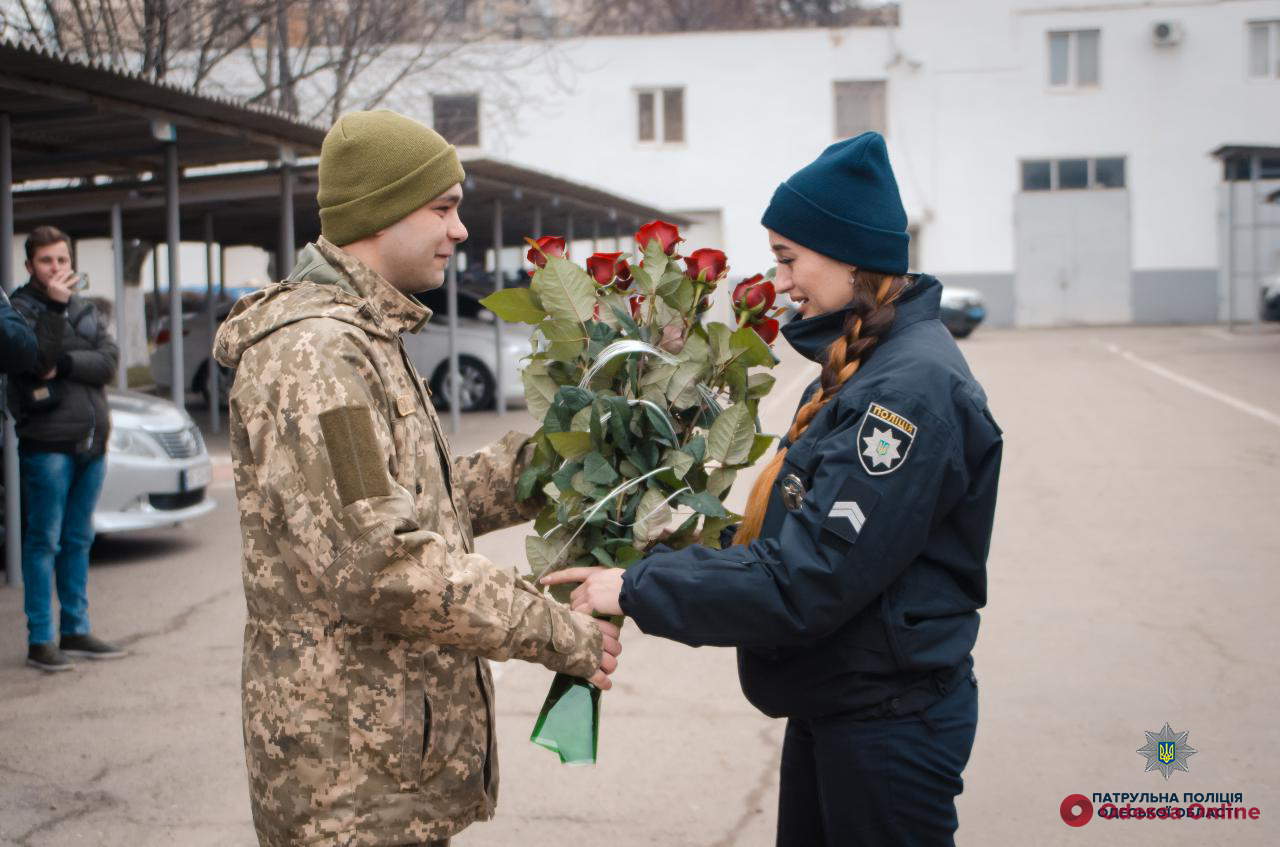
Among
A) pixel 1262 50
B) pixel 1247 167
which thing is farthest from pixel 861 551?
pixel 1262 50

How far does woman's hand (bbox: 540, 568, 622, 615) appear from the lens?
2.63 metres

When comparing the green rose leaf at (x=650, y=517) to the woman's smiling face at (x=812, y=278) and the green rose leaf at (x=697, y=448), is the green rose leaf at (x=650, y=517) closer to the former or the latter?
the green rose leaf at (x=697, y=448)

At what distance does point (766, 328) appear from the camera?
3.09 meters

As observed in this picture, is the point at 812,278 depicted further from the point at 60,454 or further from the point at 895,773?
the point at 60,454

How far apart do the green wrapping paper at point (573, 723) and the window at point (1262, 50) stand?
36.2 metres

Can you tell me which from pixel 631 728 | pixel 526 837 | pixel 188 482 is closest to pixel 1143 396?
pixel 188 482

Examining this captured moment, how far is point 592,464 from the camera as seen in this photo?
2785 millimetres

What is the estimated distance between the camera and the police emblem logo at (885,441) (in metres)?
2.36

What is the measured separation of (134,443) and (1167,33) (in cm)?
3143

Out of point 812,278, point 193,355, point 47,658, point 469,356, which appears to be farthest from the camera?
point 193,355

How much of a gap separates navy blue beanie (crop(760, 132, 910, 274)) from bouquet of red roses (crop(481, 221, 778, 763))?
37 cm

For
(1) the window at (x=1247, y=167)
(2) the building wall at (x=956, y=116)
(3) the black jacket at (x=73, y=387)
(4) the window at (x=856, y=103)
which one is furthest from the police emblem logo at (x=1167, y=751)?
(4) the window at (x=856, y=103)

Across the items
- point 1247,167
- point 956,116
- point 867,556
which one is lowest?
point 867,556

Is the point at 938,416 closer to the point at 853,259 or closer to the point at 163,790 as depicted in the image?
the point at 853,259
